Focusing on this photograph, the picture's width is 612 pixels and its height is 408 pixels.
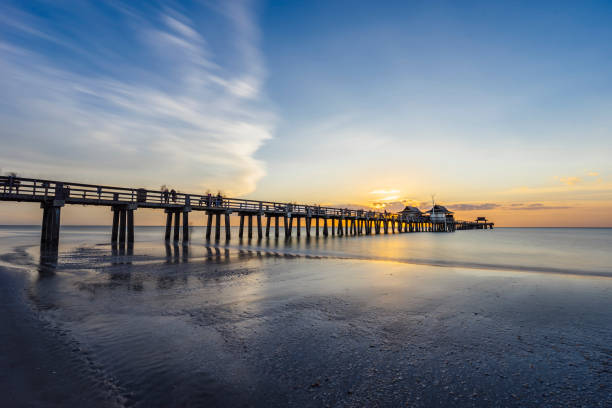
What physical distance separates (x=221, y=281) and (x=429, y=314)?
5673 mm

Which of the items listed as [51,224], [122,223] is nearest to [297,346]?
[51,224]

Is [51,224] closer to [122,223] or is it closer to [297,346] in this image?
[122,223]

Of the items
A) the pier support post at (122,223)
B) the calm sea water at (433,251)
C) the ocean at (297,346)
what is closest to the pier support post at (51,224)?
the calm sea water at (433,251)

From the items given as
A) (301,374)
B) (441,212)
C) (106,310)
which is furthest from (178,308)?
(441,212)

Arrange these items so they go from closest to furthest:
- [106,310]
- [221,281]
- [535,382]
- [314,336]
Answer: [535,382], [314,336], [106,310], [221,281]

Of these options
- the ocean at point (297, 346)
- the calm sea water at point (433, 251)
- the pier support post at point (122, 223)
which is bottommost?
the calm sea water at point (433, 251)

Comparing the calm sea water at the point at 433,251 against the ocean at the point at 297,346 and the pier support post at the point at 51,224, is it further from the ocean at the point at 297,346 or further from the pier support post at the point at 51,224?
the ocean at the point at 297,346

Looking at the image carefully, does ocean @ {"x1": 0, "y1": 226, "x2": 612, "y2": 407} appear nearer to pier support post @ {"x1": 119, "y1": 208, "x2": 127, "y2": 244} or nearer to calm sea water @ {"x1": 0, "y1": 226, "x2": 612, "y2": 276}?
calm sea water @ {"x1": 0, "y1": 226, "x2": 612, "y2": 276}

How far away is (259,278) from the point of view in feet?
30.6

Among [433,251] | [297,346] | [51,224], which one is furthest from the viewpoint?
[433,251]

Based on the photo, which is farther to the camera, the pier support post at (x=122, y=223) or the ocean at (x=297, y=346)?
the pier support post at (x=122, y=223)

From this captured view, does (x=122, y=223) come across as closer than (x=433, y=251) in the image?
Yes

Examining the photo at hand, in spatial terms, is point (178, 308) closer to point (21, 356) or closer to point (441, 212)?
point (21, 356)

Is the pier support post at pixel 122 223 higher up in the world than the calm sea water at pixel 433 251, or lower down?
higher up
